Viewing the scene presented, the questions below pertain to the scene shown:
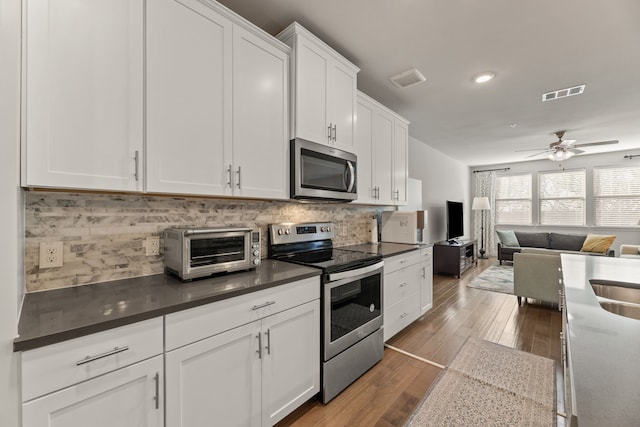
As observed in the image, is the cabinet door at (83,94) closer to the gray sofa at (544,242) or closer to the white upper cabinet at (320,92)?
the white upper cabinet at (320,92)

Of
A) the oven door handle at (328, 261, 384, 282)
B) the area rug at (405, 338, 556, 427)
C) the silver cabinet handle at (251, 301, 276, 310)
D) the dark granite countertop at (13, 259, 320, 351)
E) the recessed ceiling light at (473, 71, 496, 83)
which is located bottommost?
the area rug at (405, 338, 556, 427)

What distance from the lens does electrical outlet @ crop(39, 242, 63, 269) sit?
128 cm

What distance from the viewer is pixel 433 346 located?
263 centimetres

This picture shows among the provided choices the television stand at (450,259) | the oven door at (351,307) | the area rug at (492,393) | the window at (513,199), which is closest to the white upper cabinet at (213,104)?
the oven door at (351,307)

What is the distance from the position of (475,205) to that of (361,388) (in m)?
6.45

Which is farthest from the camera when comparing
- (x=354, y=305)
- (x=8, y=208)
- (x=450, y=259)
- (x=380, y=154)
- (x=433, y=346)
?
(x=450, y=259)

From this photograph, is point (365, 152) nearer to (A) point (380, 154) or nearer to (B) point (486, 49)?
(A) point (380, 154)

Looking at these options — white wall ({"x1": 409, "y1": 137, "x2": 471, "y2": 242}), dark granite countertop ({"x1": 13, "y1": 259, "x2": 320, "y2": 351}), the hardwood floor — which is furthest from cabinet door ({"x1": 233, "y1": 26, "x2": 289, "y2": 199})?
white wall ({"x1": 409, "y1": 137, "x2": 471, "y2": 242})

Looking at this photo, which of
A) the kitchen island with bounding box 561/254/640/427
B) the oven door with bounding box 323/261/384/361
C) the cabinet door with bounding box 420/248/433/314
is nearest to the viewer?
the kitchen island with bounding box 561/254/640/427

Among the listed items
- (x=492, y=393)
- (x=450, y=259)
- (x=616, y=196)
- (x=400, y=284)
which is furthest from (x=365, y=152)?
(x=616, y=196)

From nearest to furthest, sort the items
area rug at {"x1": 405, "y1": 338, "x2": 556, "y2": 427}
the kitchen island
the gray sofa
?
the kitchen island < area rug at {"x1": 405, "y1": 338, "x2": 556, "y2": 427} < the gray sofa

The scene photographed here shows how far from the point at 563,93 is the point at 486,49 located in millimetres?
1546

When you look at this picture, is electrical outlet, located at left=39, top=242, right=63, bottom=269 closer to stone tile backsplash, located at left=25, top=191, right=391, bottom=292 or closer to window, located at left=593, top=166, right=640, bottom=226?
stone tile backsplash, located at left=25, top=191, right=391, bottom=292

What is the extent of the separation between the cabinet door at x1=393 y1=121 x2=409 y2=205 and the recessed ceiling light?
2.86ft
